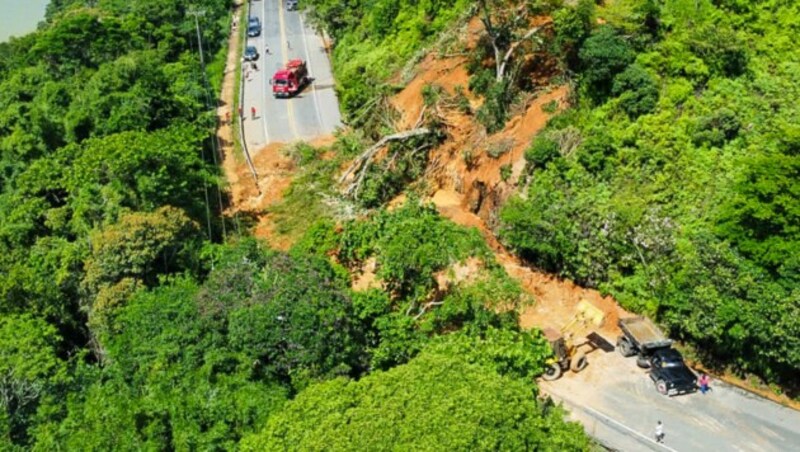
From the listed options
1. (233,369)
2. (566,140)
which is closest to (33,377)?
(233,369)

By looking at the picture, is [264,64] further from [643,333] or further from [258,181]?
[643,333]

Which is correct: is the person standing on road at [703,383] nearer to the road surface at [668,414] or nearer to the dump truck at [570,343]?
the road surface at [668,414]

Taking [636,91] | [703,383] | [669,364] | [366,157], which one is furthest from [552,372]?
[366,157]

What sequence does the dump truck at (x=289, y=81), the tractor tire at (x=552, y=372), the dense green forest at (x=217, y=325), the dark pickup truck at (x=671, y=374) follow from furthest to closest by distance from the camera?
the dump truck at (x=289, y=81) < the tractor tire at (x=552, y=372) < the dark pickup truck at (x=671, y=374) < the dense green forest at (x=217, y=325)

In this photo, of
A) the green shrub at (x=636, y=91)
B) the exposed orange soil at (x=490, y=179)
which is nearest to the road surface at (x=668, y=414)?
the exposed orange soil at (x=490, y=179)

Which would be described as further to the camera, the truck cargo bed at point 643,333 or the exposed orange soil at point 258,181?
the exposed orange soil at point 258,181

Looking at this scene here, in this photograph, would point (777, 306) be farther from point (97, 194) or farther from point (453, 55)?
point (97, 194)

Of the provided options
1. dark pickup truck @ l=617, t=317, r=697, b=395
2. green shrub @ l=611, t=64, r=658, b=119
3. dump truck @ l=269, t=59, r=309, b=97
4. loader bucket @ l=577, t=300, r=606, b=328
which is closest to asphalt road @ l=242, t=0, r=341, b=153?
dump truck @ l=269, t=59, r=309, b=97

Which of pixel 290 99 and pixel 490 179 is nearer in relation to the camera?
pixel 490 179
